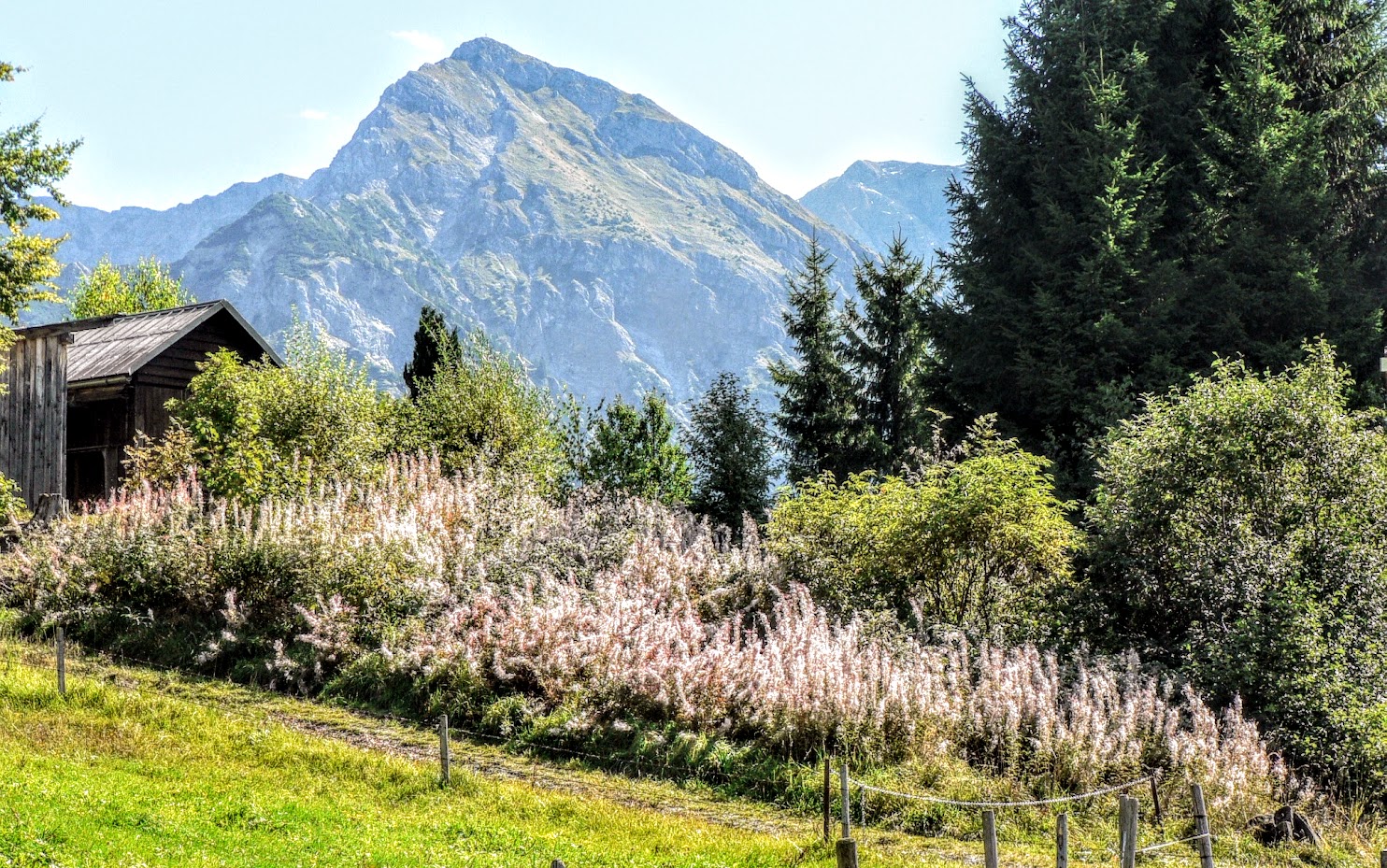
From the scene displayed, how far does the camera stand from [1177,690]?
545 inches

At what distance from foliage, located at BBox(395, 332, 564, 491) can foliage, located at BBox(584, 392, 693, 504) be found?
107 cm

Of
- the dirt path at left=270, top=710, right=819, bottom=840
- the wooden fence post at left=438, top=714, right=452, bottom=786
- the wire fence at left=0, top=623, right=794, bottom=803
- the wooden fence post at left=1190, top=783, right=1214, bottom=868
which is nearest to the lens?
the wooden fence post at left=1190, top=783, right=1214, bottom=868

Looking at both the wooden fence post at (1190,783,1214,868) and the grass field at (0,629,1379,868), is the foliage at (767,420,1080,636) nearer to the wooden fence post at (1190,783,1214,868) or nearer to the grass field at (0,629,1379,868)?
the grass field at (0,629,1379,868)

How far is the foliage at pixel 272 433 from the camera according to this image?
2064 centimetres

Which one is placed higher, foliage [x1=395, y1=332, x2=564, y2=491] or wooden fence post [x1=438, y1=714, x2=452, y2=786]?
foliage [x1=395, y1=332, x2=564, y2=491]

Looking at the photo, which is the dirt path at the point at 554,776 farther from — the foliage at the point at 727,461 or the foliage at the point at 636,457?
the foliage at the point at 727,461

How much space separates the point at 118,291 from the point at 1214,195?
166 feet

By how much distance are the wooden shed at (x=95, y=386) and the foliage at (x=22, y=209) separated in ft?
20.2

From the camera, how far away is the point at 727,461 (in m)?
26.7

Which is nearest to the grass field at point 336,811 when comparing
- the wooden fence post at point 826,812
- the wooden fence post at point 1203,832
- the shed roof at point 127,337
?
the wooden fence post at point 826,812

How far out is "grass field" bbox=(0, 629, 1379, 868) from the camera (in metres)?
8.98

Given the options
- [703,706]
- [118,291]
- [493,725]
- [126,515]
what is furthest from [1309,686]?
[118,291]

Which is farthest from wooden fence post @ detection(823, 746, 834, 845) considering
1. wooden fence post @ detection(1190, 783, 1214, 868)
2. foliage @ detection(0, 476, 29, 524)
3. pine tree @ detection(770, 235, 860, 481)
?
pine tree @ detection(770, 235, 860, 481)

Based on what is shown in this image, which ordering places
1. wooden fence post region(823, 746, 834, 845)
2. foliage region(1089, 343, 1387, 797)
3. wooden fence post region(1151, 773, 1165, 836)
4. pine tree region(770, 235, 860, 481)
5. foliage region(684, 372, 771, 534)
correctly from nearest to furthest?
wooden fence post region(823, 746, 834, 845)
wooden fence post region(1151, 773, 1165, 836)
foliage region(1089, 343, 1387, 797)
foliage region(684, 372, 771, 534)
pine tree region(770, 235, 860, 481)
